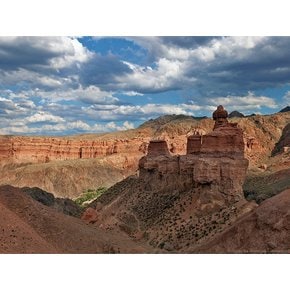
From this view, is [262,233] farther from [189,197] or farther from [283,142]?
[283,142]

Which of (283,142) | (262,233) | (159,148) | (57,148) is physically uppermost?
(283,142)

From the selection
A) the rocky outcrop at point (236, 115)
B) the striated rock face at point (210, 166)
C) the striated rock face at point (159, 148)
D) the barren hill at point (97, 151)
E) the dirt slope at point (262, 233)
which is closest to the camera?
the dirt slope at point (262, 233)

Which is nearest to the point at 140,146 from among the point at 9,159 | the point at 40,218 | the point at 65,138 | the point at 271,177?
the point at 65,138

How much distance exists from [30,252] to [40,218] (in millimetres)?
6601

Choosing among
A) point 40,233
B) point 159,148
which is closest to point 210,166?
point 159,148

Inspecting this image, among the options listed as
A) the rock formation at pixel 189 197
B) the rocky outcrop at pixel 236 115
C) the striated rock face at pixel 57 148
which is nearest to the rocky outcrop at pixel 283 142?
the rocky outcrop at pixel 236 115

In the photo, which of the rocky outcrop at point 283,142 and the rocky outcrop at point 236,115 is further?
the rocky outcrop at point 236,115

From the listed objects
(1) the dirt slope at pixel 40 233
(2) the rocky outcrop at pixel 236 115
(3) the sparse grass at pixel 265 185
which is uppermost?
(2) the rocky outcrop at pixel 236 115

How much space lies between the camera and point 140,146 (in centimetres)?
13925

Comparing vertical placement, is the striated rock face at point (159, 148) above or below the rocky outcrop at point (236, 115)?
below

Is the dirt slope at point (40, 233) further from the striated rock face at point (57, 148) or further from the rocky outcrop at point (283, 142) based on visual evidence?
the striated rock face at point (57, 148)

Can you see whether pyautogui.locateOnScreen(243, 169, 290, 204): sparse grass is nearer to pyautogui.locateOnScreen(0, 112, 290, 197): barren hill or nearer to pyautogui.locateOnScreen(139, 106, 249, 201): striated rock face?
pyautogui.locateOnScreen(139, 106, 249, 201): striated rock face

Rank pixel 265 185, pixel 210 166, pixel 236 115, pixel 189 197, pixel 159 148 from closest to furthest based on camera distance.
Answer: pixel 210 166 < pixel 189 197 < pixel 265 185 < pixel 159 148 < pixel 236 115

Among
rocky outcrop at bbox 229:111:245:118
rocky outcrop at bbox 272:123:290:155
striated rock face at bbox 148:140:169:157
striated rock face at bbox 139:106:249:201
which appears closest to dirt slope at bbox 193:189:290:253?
striated rock face at bbox 139:106:249:201
